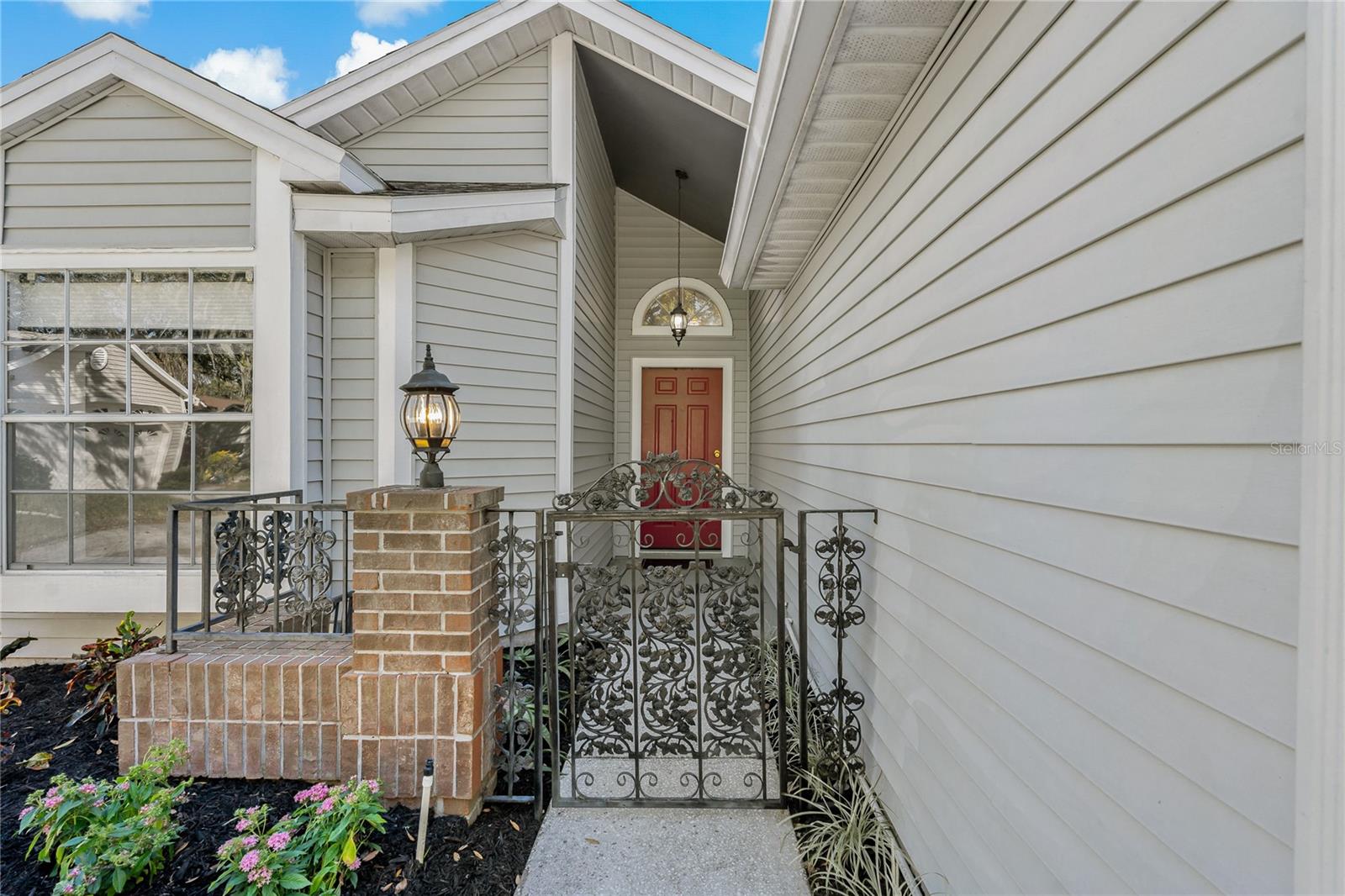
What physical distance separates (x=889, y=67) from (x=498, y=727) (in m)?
2.88

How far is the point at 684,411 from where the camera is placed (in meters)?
6.79

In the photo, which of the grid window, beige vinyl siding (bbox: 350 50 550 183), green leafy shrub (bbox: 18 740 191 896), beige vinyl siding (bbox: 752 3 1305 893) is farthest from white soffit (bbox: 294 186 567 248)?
green leafy shrub (bbox: 18 740 191 896)

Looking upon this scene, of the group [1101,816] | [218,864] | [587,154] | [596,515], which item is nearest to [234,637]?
[218,864]

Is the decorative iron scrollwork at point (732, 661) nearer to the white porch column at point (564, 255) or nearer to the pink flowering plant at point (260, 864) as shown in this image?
the pink flowering plant at point (260, 864)

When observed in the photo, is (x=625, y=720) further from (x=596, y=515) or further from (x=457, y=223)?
(x=457, y=223)

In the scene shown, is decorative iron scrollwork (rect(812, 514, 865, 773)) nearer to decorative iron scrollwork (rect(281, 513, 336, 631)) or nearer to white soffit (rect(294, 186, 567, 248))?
decorative iron scrollwork (rect(281, 513, 336, 631))

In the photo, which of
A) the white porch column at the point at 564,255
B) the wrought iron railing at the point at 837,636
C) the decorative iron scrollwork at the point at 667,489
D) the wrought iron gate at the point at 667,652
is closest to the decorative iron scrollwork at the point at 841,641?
the wrought iron railing at the point at 837,636

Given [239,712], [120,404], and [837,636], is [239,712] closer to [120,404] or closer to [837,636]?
[837,636]

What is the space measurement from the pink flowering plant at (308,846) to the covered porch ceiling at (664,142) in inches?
172

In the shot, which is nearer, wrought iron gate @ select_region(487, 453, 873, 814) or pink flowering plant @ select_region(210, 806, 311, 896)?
pink flowering plant @ select_region(210, 806, 311, 896)

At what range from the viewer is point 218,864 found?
5.66 feet

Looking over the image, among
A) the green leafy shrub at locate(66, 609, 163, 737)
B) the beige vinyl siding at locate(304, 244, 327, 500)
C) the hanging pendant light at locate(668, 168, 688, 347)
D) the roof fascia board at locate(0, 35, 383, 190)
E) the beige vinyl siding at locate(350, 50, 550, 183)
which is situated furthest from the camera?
the hanging pendant light at locate(668, 168, 688, 347)

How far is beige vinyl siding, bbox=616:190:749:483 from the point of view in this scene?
673cm
